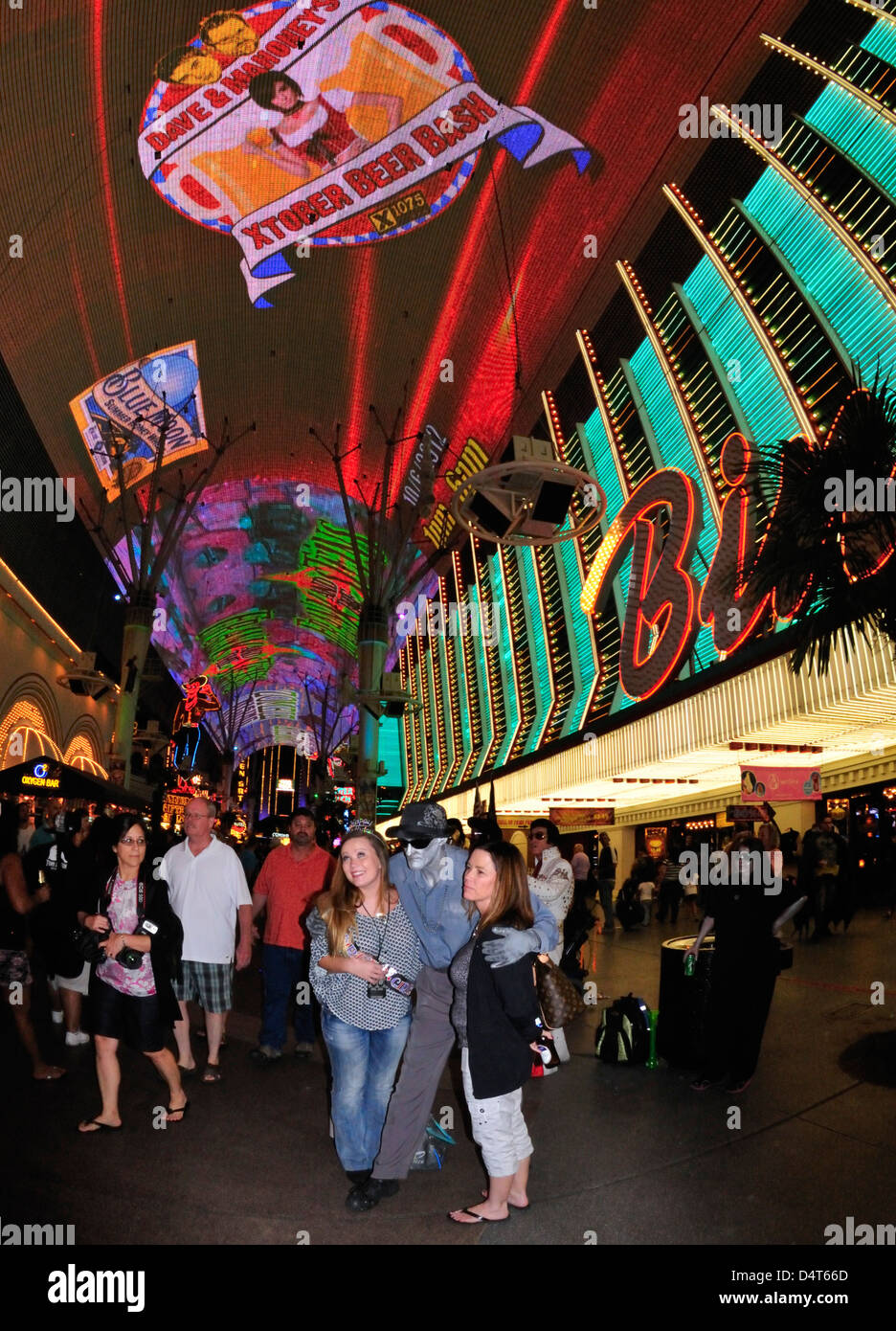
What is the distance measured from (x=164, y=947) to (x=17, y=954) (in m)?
1.58

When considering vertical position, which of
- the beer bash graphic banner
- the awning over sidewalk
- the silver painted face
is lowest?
the silver painted face

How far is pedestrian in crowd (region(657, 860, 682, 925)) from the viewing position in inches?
746

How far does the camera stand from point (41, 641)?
23688 millimetres

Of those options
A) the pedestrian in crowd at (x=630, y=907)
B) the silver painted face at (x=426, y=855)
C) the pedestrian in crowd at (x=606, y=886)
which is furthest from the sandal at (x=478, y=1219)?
the pedestrian in crowd at (x=630, y=907)

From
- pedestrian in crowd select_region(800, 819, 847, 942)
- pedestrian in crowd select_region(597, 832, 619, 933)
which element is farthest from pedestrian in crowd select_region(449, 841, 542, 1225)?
pedestrian in crowd select_region(597, 832, 619, 933)

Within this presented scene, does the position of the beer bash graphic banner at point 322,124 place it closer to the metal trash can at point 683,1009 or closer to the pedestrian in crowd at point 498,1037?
the metal trash can at point 683,1009

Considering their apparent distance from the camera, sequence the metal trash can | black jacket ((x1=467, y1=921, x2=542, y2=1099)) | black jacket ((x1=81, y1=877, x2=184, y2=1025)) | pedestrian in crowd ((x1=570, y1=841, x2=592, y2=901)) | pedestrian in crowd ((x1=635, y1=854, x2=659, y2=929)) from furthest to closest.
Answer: pedestrian in crowd ((x1=635, y1=854, x2=659, y2=929))
pedestrian in crowd ((x1=570, y1=841, x2=592, y2=901))
the metal trash can
black jacket ((x1=81, y1=877, x2=184, y2=1025))
black jacket ((x1=467, y1=921, x2=542, y2=1099))

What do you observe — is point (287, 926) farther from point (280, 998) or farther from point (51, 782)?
point (51, 782)

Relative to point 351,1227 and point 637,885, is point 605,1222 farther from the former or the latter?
point 637,885

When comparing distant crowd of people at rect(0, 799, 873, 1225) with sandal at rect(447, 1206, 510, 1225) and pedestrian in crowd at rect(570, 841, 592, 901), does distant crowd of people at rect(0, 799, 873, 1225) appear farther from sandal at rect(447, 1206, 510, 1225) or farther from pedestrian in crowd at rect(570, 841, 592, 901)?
pedestrian in crowd at rect(570, 841, 592, 901)

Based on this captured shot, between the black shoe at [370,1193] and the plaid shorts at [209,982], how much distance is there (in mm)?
2423

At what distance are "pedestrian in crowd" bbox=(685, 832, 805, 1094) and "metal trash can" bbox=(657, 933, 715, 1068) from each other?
232 mm

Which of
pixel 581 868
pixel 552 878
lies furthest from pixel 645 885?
pixel 552 878

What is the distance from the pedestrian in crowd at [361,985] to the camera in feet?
14.3
